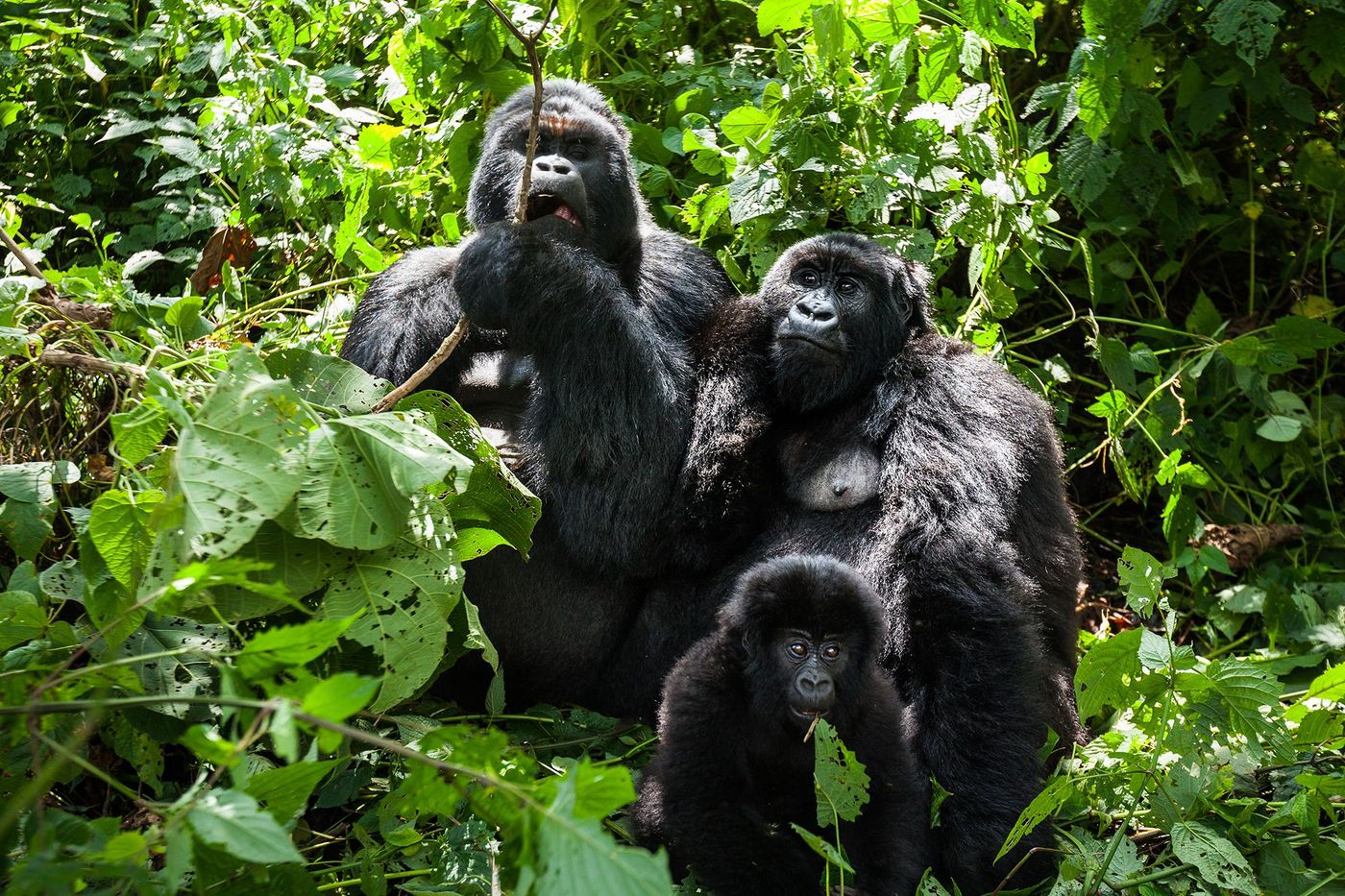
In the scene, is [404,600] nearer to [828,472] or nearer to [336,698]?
[336,698]

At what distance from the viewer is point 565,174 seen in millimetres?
3863

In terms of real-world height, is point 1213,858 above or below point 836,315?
below

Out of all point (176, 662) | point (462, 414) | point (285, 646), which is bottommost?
point (176, 662)

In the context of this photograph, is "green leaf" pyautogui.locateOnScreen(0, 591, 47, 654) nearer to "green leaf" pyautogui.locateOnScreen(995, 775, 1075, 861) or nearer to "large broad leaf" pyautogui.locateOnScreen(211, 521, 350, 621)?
"large broad leaf" pyautogui.locateOnScreen(211, 521, 350, 621)

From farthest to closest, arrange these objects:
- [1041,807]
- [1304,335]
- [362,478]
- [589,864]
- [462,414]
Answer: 1. [1304,335]
2. [462,414]
3. [1041,807]
4. [362,478]
5. [589,864]

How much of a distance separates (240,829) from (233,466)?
27.2 inches

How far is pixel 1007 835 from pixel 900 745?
1.07 feet

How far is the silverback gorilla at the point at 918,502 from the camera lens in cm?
313

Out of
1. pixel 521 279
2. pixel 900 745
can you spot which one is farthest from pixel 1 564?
pixel 900 745

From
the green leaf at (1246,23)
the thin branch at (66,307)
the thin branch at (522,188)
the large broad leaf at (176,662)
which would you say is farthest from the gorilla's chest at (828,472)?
the green leaf at (1246,23)

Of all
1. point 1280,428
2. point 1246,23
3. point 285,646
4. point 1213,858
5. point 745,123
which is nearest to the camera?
point 285,646

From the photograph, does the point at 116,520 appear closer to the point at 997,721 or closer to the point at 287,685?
the point at 287,685

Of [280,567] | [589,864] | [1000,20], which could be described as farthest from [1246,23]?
[589,864]

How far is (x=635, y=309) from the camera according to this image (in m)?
3.75
